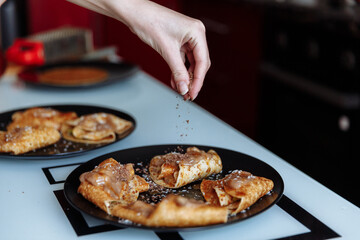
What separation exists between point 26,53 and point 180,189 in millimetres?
1465

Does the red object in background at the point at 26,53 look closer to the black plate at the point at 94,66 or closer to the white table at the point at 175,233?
the black plate at the point at 94,66

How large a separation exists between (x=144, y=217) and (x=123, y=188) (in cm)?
16

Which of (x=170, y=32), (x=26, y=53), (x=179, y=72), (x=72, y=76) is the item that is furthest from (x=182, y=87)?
A: (x=26, y=53)

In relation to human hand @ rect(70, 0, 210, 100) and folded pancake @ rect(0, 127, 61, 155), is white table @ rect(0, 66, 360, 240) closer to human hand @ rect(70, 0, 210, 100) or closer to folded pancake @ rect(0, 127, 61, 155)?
folded pancake @ rect(0, 127, 61, 155)

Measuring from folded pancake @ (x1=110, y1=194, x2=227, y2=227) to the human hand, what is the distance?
40 centimetres

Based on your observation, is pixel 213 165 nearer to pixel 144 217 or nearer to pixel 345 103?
pixel 144 217

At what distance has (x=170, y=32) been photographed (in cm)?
136

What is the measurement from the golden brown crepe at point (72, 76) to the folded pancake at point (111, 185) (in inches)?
38.9

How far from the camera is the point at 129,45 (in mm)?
4504

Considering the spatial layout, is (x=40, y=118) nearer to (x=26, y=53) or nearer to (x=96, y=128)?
(x=96, y=128)

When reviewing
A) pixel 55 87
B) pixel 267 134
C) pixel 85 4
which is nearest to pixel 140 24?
pixel 85 4

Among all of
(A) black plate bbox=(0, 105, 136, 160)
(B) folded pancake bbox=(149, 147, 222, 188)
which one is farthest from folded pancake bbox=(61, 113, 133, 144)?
(B) folded pancake bbox=(149, 147, 222, 188)

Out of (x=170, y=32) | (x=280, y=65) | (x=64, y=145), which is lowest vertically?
(x=280, y=65)

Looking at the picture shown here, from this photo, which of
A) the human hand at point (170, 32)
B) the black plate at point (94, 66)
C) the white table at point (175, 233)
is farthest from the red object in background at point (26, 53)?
the human hand at point (170, 32)
